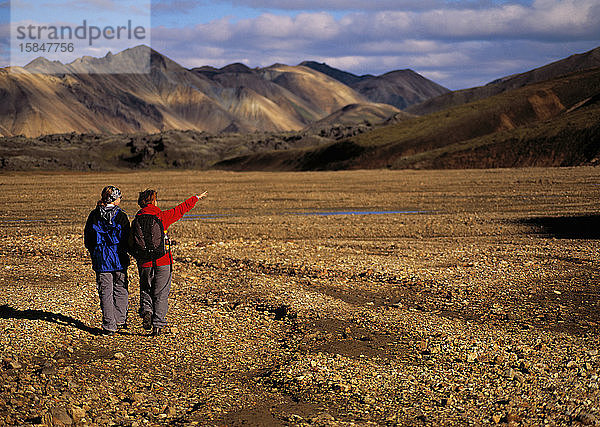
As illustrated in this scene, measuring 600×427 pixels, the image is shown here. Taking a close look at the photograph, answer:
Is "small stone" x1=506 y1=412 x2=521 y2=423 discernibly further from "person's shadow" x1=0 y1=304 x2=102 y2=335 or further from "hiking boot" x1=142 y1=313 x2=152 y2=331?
"person's shadow" x1=0 y1=304 x2=102 y2=335

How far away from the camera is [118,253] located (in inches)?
362

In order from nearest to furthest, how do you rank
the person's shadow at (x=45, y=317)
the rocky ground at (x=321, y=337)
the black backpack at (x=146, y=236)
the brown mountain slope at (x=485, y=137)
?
the rocky ground at (x=321, y=337) → the black backpack at (x=146, y=236) → the person's shadow at (x=45, y=317) → the brown mountain slope at (x=485, y=137)

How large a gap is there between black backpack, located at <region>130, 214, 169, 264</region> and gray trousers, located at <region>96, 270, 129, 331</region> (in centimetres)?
55

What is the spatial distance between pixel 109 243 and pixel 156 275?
32.7 inches

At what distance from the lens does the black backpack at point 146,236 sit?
29.4 ft

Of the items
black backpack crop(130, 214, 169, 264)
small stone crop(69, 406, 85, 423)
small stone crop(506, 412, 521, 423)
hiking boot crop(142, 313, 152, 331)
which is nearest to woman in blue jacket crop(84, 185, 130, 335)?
black backpack crop(130, 214, 169, 264)

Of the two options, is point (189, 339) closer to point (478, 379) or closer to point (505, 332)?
point (478, 379)

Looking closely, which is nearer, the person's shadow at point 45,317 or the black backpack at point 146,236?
the black backpack at point 146,236

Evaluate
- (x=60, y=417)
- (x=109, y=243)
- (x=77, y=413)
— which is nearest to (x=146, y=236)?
(x=109, y=243)

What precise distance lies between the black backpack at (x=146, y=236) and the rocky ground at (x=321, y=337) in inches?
55.5

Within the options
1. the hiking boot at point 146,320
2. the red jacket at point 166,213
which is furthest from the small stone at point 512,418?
the hiking boot at point 146,320

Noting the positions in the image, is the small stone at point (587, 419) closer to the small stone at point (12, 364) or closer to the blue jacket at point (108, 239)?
the blue jacket at point (108, 239)

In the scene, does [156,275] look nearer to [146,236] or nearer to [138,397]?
[146,236]

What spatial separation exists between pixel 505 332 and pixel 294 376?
381 centimetres
